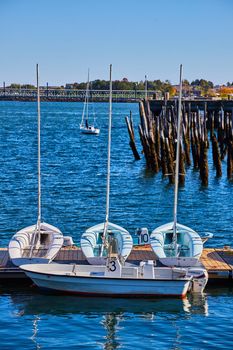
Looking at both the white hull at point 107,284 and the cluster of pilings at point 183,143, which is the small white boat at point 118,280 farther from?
the cluster of pilings at point 183,143

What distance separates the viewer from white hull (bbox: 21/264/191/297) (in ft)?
80.6

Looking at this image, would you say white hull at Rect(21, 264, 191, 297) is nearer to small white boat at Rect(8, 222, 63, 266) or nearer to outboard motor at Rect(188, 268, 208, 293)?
outboard motor at Rect(188, 268, 208, 293)

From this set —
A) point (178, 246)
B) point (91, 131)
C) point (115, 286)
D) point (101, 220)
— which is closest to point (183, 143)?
point (101, 220)

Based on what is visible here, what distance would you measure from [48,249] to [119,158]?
38182mm

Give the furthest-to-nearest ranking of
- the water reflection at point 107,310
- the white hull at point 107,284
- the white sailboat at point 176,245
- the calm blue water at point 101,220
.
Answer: the white sailboat at point 176,245 < the white hull at point 107,284 < the water reflection at point 107,310 < the calm blue water at point 101,220

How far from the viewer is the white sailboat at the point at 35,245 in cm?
2564

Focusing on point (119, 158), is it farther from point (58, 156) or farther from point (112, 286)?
point (112, 286)

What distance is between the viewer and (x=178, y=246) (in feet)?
86.8

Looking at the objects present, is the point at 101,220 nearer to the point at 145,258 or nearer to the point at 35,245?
the point at 145,258

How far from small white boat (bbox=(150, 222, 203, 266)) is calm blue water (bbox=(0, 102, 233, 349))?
1.25m

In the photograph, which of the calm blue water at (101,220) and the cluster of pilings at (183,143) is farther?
the cluster of pilings at (183,143)

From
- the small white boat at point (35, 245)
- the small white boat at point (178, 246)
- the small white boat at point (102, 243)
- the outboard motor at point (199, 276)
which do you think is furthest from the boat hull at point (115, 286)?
the small white boat at point (178, 246)

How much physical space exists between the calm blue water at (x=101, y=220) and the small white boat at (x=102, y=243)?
152cm

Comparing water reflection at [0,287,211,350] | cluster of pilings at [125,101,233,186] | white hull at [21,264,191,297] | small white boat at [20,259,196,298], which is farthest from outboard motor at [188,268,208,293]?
cluster of pilings at [125,101,233,186]
